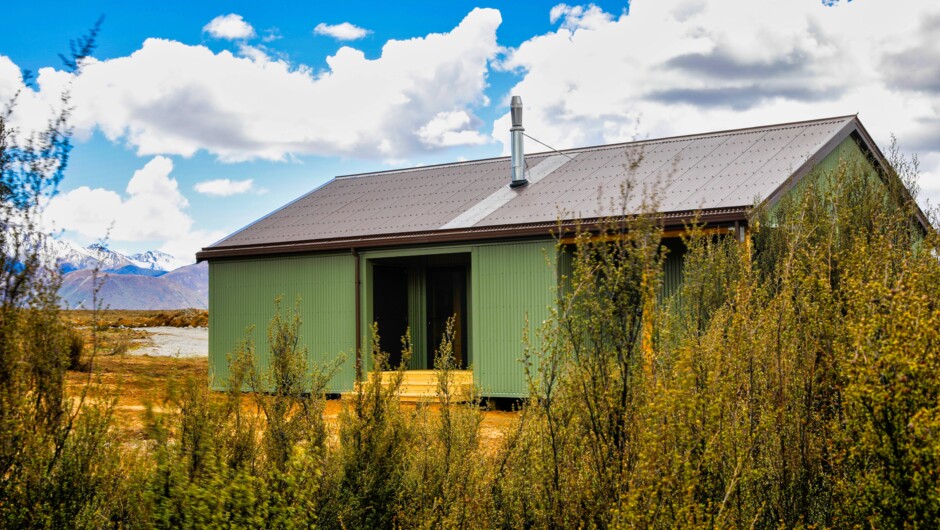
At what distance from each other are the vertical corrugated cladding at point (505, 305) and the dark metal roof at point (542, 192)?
437 millimetres

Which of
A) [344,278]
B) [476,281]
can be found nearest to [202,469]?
[476,281]

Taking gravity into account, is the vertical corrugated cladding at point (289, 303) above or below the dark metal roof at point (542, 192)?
below

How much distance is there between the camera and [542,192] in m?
16.7

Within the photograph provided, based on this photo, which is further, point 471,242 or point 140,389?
point 140,389

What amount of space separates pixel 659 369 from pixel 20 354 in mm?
3789

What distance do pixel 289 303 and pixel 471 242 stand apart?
4197 mm

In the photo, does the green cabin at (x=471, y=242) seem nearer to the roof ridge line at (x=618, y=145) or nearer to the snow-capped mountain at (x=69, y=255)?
the roof ridge line at (x=618, y=145)

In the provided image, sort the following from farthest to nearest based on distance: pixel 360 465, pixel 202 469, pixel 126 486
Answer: pixel 360 465
pixel 126 486
pixel 202 469

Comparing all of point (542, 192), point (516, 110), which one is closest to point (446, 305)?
point (542, 192)

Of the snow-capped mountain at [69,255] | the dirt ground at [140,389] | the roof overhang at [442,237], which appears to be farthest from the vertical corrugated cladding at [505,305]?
the snow-capped mountain at [69,255]

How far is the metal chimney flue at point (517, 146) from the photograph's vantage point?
1769cm

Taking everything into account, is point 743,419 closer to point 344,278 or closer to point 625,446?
point 625,446

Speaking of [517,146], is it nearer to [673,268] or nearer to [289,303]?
[673,268]

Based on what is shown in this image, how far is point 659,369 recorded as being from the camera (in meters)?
5.27
